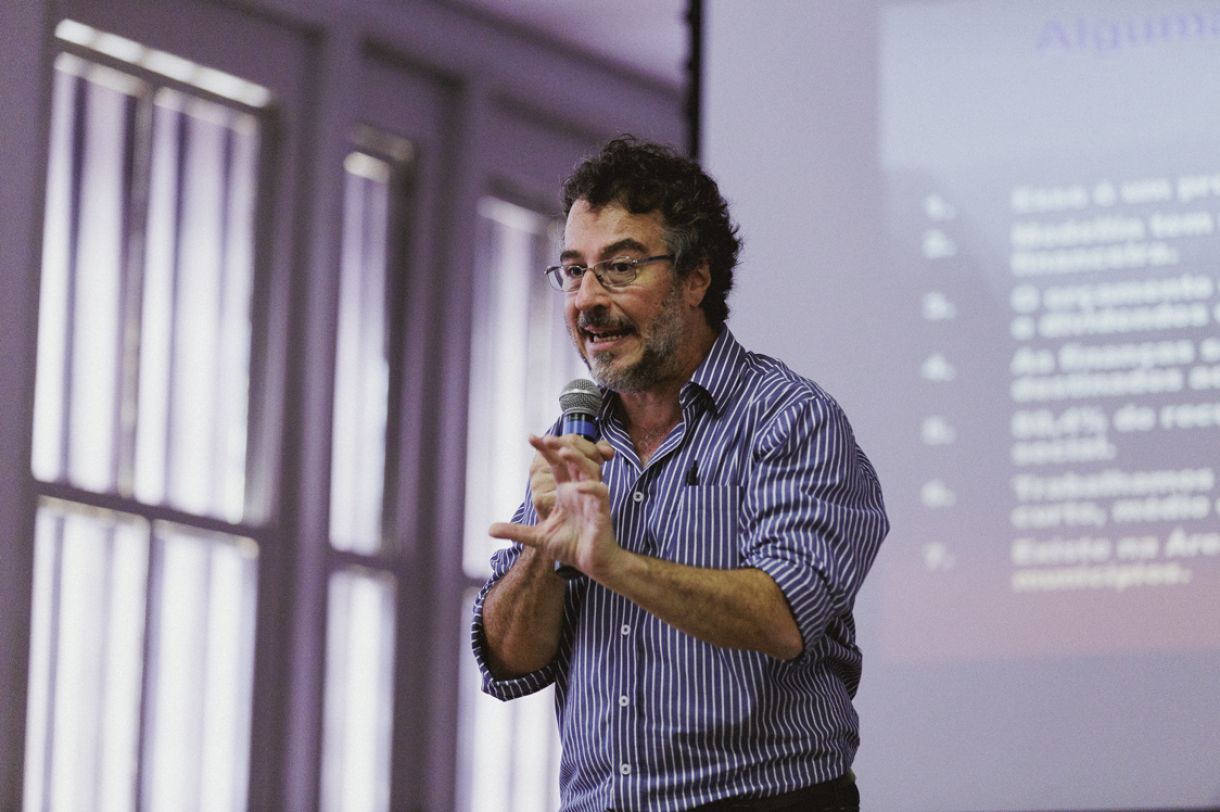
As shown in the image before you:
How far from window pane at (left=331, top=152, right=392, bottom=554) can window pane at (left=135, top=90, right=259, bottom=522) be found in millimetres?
387

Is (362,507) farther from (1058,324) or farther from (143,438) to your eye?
(1058,324)

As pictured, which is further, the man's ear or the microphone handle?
the man's ear

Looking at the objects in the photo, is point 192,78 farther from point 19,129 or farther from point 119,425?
point 119,425

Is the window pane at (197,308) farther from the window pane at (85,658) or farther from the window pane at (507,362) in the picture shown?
the window pane at (507,362)

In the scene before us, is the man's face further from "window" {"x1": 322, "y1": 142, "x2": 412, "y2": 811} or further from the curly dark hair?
"window" {"x1": 322, "y1": 142, "x2": 412, "y2": 811}

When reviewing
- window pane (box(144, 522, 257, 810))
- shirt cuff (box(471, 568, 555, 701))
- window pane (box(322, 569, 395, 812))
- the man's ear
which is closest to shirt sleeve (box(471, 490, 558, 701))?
shirt cuff (box(471, 568, 555, 701))

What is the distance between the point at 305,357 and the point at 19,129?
4.01ft

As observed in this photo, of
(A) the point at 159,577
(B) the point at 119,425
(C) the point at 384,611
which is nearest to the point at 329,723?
(C) the point at 384,611

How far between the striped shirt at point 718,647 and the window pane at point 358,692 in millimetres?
3466

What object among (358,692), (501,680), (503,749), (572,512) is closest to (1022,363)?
(501,680)

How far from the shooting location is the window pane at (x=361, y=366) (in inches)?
222

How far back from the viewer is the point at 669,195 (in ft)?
7.04

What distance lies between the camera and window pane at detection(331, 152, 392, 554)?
564 centimetres

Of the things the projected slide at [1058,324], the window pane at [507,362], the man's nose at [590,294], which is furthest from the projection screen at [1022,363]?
the window pane at [507,362]
